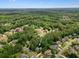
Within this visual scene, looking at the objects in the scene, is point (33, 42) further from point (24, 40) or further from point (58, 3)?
point (58, 3)

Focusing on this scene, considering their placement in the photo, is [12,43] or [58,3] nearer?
[12,43]

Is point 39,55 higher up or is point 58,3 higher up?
point 58,3

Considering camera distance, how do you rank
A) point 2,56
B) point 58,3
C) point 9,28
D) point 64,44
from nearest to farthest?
point 2,56
point 64,44
point 9,28
point 58,3

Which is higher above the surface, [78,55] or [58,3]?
[58,3]

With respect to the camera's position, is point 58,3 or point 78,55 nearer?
point 78,55

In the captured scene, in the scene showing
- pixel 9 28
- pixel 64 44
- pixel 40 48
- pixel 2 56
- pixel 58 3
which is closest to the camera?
pixel 2 56

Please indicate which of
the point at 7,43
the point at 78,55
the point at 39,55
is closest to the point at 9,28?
the point at 7,43

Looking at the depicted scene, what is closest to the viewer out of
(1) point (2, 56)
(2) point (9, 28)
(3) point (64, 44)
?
(1) point (2, 56)

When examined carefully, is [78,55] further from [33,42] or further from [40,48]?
[33,42]

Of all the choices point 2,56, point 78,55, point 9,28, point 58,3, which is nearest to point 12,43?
point 2,56
